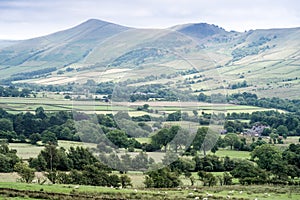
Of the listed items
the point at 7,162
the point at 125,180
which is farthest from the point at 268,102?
the point at 125,180

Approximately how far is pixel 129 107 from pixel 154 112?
237cm

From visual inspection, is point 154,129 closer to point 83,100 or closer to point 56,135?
point 83,100

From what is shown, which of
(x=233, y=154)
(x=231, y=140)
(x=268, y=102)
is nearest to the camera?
(x=233, y=154)

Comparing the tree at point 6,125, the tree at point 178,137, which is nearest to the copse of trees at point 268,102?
the tree at point 6,125

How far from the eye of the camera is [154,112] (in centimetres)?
3700

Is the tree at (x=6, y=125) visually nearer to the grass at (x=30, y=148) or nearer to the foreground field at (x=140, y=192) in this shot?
the grass at (x=30, y=148)

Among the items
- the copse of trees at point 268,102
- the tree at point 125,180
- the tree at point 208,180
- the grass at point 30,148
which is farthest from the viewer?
the copse of trees at point 268,102

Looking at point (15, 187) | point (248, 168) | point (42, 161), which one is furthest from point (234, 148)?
point (15, 187)

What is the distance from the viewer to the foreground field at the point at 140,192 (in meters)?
30.7

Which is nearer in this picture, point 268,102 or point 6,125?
point 6,125

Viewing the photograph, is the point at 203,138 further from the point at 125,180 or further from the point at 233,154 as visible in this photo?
the point at 233,154

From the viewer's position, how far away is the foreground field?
30.7 m

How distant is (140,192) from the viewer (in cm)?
3506

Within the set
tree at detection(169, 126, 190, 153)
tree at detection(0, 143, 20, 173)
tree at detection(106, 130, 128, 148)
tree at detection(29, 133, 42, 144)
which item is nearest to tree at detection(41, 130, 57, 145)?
tree at detection(29, 133, 42, 144)
